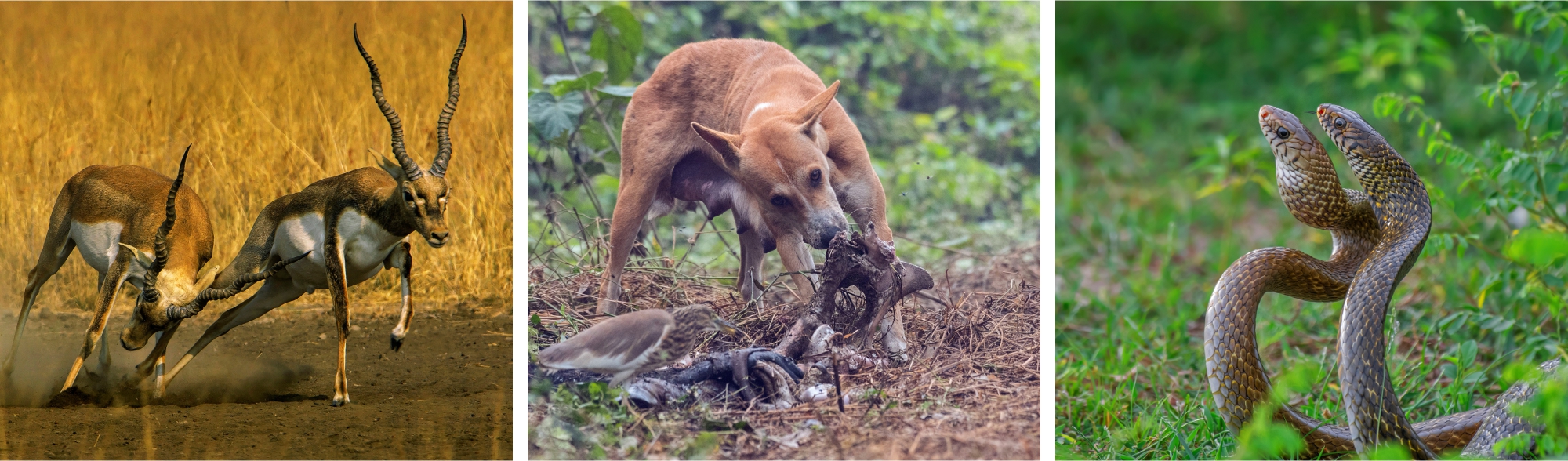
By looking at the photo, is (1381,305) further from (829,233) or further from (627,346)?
(627,346)

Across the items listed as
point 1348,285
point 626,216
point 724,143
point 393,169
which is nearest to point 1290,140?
point 1348,285

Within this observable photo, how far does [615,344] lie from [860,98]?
99cm

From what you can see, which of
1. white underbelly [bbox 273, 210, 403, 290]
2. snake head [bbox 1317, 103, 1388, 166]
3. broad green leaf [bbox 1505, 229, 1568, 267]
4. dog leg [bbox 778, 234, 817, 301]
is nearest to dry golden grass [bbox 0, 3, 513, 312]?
white underbelly [bbox 273, 210, 403, 290]

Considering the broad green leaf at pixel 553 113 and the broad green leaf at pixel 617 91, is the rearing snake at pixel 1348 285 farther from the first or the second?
the broad green leaf at pixel 553 113

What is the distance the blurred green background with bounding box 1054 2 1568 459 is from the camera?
3.25 meters

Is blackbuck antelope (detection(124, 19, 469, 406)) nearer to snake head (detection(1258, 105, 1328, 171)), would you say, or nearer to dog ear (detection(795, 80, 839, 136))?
dog ear (detection(795, 80, 839, 136))

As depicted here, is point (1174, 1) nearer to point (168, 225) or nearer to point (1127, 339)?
point (1127, 339)

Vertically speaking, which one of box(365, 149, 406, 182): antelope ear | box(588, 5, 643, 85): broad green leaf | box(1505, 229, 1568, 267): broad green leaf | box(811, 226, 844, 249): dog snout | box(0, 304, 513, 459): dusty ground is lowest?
box(0, 304, 513, 459): dusty ground

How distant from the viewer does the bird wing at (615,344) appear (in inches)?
113

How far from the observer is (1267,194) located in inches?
210

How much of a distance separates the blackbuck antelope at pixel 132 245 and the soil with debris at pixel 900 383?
1.08 metres

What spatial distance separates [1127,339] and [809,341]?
1.56 metres

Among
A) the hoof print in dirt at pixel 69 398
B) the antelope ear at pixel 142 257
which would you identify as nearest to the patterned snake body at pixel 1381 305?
the antelope ear at pixel 142 257

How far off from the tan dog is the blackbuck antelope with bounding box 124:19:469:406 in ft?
1.70
